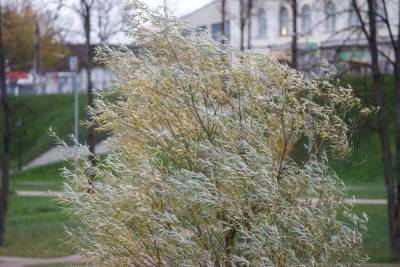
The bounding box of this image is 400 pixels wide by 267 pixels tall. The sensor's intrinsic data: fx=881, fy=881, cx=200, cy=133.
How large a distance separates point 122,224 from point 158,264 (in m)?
0.61

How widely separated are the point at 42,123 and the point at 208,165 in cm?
5276

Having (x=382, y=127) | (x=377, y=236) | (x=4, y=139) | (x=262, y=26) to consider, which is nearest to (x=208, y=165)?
(x=382, y=127)

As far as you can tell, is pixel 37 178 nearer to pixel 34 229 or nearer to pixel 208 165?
pixel 34 229

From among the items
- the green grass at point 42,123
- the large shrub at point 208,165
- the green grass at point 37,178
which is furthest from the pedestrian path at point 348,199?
the green grass at point 42,123

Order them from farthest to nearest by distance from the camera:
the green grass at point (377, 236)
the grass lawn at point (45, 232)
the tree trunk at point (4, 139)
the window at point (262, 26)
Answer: the window at point (262, 26), the tree trunk at point (4, 139), the grass lawn at point (45, 232), the green grass at point (377, 236)

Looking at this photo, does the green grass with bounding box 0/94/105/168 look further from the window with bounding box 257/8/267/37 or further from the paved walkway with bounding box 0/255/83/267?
the paved walkway with bounding box 0/255/83/267

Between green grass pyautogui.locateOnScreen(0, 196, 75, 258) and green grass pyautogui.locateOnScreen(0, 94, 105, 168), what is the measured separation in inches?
795

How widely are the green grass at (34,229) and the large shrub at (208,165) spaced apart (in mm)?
5749

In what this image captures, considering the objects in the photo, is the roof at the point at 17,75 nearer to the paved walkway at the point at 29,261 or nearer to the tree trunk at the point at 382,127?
the paved walkway at the point at 29,261

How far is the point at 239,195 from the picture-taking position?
9.59 m

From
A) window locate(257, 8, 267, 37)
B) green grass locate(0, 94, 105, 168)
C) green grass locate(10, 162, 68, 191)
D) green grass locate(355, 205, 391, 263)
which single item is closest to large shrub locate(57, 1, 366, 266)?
green grass locate(355, 205, 391, 263)

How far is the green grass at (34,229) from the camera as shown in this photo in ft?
67.2

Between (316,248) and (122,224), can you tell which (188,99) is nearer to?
(122,224)

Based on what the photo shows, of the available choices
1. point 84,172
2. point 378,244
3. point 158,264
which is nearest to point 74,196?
point 84,172
